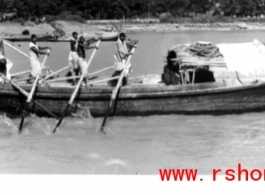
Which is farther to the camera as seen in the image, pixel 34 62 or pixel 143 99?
pixel 34 62

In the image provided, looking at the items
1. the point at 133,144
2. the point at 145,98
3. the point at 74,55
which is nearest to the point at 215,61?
the point at 145,98

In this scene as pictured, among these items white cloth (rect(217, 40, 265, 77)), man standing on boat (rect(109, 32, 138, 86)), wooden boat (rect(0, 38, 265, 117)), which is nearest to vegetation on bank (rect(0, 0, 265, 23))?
man standing on boat (rect(109, 32, 138, 86))

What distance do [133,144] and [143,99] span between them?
1654mm

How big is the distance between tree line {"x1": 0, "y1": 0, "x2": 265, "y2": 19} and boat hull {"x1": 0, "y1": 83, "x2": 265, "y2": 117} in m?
26.1

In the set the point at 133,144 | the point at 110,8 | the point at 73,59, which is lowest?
the point at 110,8

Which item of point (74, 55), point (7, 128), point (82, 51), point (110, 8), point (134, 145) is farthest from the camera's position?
point (110, 8)

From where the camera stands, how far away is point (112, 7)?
4397 cm

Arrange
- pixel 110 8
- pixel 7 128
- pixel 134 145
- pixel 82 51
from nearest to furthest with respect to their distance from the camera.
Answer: pixel 134 145 → pixel 7 128 → pixel 82 51 → pixel 110 8

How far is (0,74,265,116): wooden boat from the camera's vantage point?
11.4 meters

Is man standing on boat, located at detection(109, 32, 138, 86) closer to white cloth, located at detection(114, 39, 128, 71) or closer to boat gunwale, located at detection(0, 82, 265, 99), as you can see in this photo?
white cloth, located at detection(114, 39, 128, 71)

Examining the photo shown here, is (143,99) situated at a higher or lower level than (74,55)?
lower

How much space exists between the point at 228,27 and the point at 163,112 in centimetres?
6222

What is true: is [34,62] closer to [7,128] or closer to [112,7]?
[7,128]

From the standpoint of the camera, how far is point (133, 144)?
1022 cm
